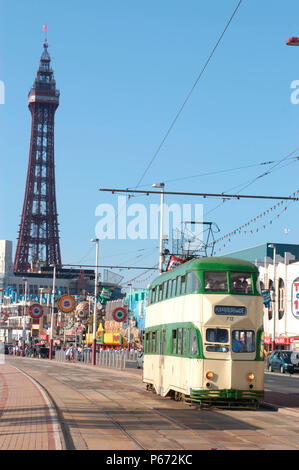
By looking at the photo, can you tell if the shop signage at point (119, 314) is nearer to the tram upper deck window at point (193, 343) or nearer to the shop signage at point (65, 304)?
the shop signage at point (65, 304)

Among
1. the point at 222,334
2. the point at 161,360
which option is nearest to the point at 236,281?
the point at 222,334

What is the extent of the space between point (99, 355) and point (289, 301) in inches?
841

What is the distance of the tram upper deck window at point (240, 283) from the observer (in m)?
22.4

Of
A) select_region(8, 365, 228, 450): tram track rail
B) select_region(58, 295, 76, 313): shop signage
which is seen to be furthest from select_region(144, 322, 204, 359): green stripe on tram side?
select_region(58, 295, 76, 313): shop signage

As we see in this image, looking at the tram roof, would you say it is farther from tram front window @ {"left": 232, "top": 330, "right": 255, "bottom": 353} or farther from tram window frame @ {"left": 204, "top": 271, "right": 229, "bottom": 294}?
tram front window @ {"left": 232, "top": 330, "right": 255, "bottom": 353}

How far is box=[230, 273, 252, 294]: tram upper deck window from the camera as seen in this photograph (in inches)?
883

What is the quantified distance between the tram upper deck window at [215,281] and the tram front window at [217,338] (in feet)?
3.91

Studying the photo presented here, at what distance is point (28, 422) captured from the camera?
17500 mm

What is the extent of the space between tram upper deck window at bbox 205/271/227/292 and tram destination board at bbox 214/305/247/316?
502 millimetres

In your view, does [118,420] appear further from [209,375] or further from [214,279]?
[214,279]
